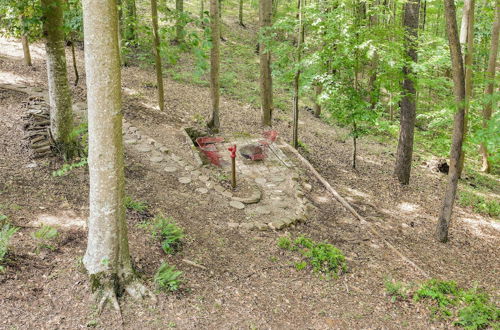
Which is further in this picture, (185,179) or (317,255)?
(185,179)

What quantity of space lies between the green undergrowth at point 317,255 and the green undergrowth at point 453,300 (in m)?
0.84

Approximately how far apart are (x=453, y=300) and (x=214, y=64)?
857 cm

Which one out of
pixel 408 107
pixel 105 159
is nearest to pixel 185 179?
pixel 105 159

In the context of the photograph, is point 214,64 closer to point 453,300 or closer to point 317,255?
point 317,255

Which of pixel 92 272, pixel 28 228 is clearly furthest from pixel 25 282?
pixel 28 228

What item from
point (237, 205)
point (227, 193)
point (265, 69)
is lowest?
point (237, 205)

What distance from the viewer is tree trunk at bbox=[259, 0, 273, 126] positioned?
40.0 feet

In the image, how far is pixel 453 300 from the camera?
19.1 feet

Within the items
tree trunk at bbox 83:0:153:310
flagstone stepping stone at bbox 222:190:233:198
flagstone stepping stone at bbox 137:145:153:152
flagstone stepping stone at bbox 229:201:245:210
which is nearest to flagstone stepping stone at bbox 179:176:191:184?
flagstone stepping stone at bbox 222:190:233:198

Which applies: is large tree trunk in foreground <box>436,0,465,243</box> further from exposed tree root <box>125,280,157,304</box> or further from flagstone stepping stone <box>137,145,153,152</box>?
flagstone stepping stone <box>137,145,153,152</box>

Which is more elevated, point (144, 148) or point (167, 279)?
point (144, 148)

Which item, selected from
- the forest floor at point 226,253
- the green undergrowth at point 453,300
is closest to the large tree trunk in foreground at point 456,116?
the forest floor at point 226,253

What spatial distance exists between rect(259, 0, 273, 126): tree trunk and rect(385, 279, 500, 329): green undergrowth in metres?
8.21

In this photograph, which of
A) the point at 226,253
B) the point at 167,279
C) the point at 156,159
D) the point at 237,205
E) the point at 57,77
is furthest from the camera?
the point at 156,159
